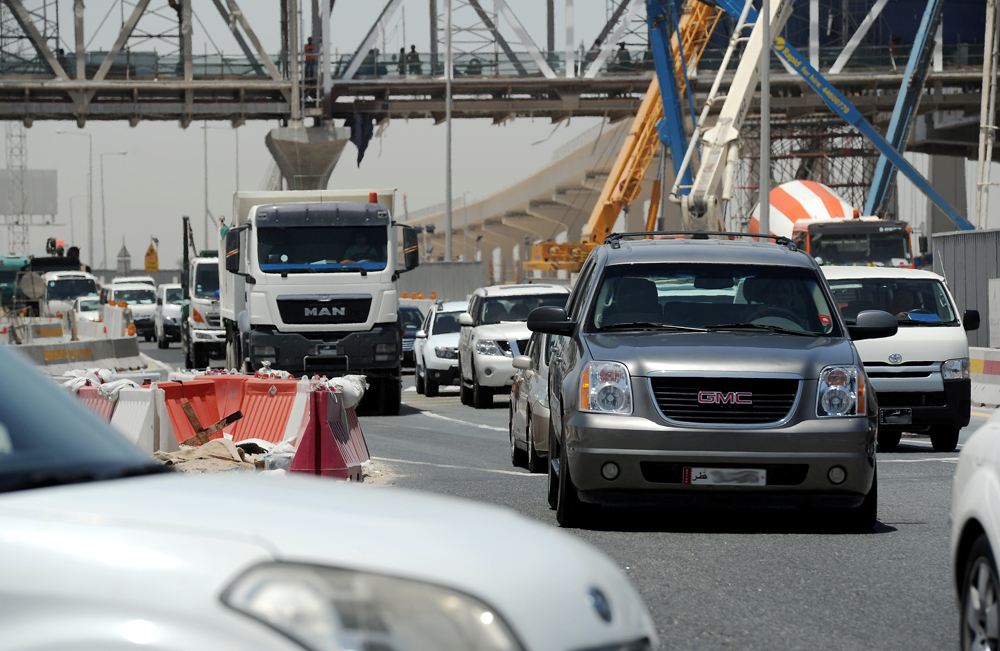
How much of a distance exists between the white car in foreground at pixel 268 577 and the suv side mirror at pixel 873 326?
723 cm

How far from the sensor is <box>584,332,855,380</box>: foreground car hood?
28.7ft

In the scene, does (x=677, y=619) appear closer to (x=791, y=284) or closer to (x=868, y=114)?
(x=791, y=284)

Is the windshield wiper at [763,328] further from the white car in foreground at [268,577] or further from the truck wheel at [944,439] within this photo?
the white car in foreground at [268,577]

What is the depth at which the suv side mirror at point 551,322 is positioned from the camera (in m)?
9.49

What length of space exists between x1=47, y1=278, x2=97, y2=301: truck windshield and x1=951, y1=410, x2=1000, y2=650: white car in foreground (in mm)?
49203

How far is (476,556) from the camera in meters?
2.72

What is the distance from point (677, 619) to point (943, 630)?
3.69ft

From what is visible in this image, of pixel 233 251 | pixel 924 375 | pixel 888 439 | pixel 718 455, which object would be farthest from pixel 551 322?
pixel 233 251

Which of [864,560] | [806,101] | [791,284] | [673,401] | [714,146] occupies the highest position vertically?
[806,101]

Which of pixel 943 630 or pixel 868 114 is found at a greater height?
pixel 868 114

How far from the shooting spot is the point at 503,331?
2216cm

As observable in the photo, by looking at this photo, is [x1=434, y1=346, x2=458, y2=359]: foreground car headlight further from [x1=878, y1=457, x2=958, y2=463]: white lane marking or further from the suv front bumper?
the suv front bumper

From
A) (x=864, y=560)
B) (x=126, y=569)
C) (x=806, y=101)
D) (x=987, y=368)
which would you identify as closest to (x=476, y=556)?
(x=126, y=569)

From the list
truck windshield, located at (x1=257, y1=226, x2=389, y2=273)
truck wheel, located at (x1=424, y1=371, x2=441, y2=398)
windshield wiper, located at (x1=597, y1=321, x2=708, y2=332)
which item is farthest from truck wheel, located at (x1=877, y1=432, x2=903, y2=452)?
truck wheel, located at (x1=424, y1=371, x2=441, y2=398)
